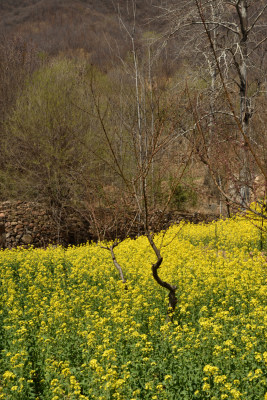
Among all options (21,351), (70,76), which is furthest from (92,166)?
(21,351)

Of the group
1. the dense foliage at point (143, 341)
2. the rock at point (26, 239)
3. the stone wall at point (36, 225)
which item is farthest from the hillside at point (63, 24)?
the dense foliage at point (143, 341)

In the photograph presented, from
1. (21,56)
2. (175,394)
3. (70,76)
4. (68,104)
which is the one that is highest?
(21,56)

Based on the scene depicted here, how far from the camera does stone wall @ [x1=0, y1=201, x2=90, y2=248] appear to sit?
49.2 ft

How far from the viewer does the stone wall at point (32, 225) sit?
1499cm

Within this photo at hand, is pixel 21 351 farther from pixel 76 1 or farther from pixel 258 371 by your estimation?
pixel 76 1

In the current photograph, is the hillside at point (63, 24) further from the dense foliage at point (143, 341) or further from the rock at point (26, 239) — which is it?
the dense foliage at point (143, 341)

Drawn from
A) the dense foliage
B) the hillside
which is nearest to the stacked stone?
the dense foliage

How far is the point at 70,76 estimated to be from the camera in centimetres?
1902

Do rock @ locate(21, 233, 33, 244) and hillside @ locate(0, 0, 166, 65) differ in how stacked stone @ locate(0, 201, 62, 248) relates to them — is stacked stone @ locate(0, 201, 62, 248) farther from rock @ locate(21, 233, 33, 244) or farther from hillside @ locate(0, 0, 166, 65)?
hillside @ locate(0, 0, 166, 65)

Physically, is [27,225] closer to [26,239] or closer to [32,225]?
[32,225]

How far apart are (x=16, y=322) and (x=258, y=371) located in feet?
11.1

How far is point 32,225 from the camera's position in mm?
15164

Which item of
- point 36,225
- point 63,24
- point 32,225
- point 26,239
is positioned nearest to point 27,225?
point 32,225

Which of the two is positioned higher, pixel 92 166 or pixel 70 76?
pixel 70 76
